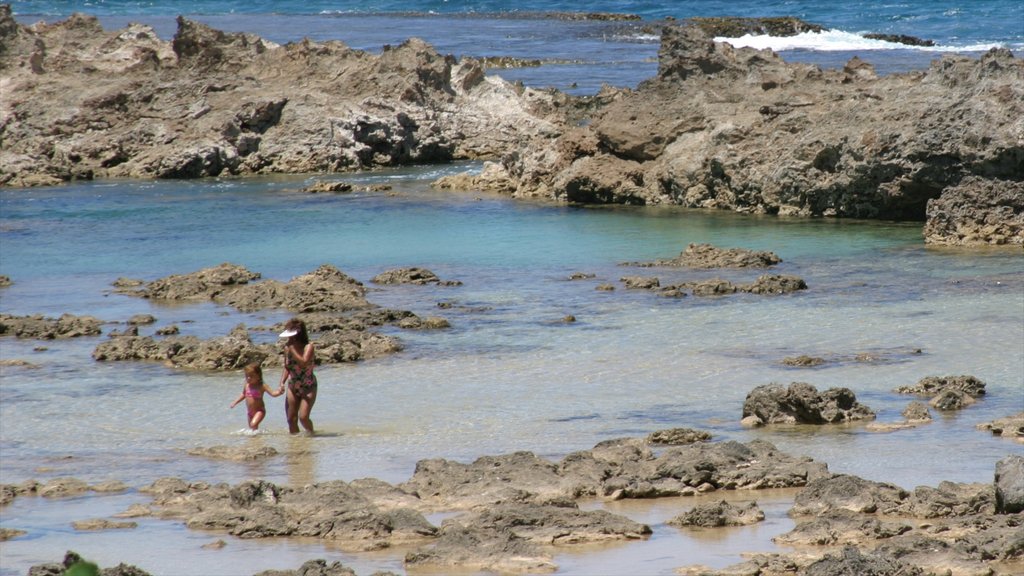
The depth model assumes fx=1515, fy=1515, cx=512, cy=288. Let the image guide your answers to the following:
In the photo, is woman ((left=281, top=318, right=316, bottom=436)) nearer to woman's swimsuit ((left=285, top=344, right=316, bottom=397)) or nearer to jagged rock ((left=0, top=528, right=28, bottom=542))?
woman's swimsuit ((left=285, top=344, right=316, bottom=397))

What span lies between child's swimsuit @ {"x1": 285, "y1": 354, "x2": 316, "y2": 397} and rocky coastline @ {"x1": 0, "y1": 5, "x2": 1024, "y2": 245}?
9738 millimetres

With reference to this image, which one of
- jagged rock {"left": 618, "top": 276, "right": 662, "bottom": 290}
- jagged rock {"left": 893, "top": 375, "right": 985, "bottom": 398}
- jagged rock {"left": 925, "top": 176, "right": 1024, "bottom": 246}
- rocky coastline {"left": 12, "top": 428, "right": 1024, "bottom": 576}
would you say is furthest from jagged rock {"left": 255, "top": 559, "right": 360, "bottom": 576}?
jagged rock {"left": 925, "top": 176, "right": 1024, "bottom": 246}

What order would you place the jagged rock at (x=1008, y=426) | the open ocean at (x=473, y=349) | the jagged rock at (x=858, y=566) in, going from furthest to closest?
the jagged rock at (x=1008, y=426), the open ocean at (x=473, y=349), the jagged rock at (x=858, y=566)

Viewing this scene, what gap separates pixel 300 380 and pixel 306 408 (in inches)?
8.1

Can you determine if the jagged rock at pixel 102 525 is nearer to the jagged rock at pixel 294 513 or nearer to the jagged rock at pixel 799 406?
the jagged rock at pixel 294 513

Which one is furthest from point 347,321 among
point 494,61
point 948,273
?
point 494,61

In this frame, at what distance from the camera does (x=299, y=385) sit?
35.4 feet

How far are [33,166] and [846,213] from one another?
14432mm

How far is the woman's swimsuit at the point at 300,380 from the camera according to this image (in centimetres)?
1079

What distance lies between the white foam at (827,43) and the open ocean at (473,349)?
26697 millimetres

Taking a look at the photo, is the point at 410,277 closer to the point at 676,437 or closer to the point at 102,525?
the point at 676,437

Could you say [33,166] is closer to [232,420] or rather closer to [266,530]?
[232,420]

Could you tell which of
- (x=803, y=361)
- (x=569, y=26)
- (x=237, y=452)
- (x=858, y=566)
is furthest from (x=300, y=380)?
(x=569, y=26)

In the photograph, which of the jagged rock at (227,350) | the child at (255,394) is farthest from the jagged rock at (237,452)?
the jagged rock at (227,350)
